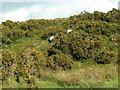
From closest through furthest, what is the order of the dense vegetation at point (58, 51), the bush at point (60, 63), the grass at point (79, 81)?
the grass at point (79, 81) < the dense vegetation at point (58, 51) < the bush at point (60, 63)

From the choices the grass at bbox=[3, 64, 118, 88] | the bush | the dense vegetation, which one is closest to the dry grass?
the grass at bbox=[3, 64, 118, 88]

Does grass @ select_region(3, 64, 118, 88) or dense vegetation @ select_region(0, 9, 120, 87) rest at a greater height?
dense vegetation @ select_region(0, 9, 120, 87)

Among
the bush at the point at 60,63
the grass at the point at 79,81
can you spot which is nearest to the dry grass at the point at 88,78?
the grass at the point at 79,81

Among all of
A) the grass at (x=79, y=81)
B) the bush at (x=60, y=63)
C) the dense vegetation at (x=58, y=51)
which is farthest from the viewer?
the bush at (x=60, y=63)

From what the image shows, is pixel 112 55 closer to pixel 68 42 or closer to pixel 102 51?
pixel 102 51

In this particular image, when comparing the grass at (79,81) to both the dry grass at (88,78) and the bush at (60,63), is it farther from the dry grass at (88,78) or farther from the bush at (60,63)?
the bush at (60,63)

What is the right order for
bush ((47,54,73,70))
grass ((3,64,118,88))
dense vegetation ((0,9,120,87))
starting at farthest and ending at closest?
bush ((47,54,73,70)) < dense vegetation ((0,9,120,87)) < grass ((3,64,118,88))

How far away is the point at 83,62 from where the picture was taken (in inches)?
629

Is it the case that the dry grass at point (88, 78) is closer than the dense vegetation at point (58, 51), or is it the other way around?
the dry grass at point (88, 78)

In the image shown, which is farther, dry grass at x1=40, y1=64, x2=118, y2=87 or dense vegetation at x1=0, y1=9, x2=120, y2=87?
dense vegetation at x1=0, y1=9, x2=120, y2=87

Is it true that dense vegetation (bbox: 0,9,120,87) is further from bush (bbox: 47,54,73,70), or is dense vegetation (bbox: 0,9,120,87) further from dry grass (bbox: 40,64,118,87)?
dry grass (bbox: 40,64,118,87)

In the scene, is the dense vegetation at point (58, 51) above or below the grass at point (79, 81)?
above

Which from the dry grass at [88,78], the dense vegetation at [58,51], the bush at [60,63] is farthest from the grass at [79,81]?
the bush at [60,63]

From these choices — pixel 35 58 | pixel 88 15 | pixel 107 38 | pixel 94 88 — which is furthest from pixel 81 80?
pixel 88 15
